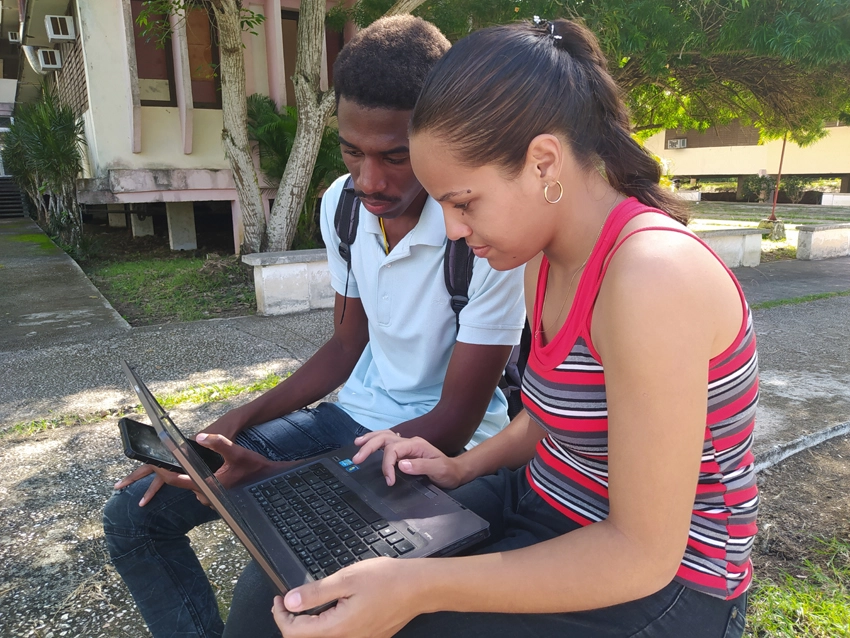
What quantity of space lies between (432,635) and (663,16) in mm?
6393

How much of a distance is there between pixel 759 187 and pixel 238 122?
21323mm

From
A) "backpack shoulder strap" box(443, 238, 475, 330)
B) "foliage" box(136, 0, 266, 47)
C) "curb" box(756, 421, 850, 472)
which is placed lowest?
"curb" box(756, 421, 850, 472)

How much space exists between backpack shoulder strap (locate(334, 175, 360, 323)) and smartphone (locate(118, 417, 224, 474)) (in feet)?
2.58

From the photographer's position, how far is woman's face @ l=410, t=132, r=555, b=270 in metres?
1.10

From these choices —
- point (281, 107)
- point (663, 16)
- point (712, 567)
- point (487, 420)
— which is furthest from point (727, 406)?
point (281, 107)

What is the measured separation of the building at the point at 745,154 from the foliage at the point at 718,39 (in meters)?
12.0

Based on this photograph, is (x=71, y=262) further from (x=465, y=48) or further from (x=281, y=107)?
(x=465, y=48)

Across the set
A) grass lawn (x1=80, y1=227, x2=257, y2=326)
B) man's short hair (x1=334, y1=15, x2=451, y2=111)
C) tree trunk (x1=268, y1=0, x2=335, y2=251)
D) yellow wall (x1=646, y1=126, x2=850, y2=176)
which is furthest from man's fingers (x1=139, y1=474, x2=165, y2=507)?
yellow wall (x1=646, y1=126, x2=850, y2=176)

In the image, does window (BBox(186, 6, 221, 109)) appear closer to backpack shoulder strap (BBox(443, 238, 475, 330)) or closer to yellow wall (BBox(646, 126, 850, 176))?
backpack shoulder strap (BBox(443, 238, 475, 330))

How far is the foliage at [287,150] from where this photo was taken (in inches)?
315

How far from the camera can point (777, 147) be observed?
22109 mm

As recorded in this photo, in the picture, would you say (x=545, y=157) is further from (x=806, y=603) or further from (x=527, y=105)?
(x=806, y=603)

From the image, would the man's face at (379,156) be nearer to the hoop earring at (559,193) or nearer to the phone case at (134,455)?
the hoop earring at (559,193)

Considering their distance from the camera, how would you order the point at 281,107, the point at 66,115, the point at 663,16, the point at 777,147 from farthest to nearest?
the point at 777,147, the point at 66,115, the point at 281,107, the point at 663,16
